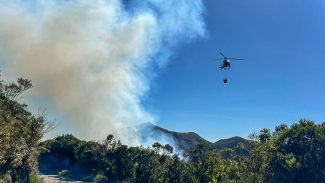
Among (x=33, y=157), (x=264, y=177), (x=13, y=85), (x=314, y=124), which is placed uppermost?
(x=13, y=85)

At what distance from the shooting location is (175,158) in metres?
94.6

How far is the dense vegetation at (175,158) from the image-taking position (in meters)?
56.6

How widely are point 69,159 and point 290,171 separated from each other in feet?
316

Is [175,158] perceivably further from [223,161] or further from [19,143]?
[19,143]

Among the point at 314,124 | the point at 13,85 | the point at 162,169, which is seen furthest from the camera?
the point at 162,169

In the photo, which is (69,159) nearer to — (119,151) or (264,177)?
(119,151)

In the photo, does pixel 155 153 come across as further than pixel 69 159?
No

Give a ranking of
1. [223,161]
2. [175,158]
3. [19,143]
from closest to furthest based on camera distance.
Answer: [19,143] → [223,161] → [175,158]

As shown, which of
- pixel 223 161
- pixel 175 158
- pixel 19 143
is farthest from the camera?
pixel 175 158

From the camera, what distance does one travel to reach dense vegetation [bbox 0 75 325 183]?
5659 cm

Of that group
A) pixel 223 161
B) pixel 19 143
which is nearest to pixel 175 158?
pixel 223 161

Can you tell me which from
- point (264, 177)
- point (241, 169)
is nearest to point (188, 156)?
point (241, 169)

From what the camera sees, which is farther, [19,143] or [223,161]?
[223,161]

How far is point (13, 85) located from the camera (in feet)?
224
